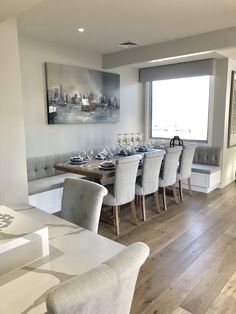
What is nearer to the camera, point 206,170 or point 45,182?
point 45,182

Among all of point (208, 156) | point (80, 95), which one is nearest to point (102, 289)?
point (80, 95)

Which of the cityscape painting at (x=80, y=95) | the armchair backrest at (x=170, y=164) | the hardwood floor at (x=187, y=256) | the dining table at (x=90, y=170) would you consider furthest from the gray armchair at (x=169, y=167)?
the cityscape painting at (x=80, y=95)

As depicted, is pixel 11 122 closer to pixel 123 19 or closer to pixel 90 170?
pixel 90 170

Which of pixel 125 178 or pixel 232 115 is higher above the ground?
pixel 232 115

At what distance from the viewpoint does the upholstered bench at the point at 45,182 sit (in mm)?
3594

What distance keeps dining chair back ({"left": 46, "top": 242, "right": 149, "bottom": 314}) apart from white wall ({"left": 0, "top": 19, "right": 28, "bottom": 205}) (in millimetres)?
2269

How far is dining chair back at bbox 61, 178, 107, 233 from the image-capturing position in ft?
5.76

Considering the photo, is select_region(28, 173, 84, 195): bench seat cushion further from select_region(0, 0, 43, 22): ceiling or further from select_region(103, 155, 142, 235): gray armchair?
select_region(0, 0, 43, 22): ceiling

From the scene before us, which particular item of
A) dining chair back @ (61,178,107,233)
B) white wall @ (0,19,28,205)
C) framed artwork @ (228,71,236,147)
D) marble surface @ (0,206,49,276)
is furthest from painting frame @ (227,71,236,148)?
marble surface @ (0,206,49,276)

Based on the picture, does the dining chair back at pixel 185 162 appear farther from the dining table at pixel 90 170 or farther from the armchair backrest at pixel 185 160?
the dining table at pixel 90 170

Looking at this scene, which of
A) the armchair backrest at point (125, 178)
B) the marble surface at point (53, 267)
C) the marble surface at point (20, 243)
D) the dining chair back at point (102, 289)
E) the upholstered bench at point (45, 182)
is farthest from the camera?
the upholstered bench at point (45, 182)

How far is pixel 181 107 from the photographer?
567 centimetres

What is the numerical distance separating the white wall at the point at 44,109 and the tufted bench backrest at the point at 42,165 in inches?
4.6

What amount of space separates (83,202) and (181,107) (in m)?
4.40
